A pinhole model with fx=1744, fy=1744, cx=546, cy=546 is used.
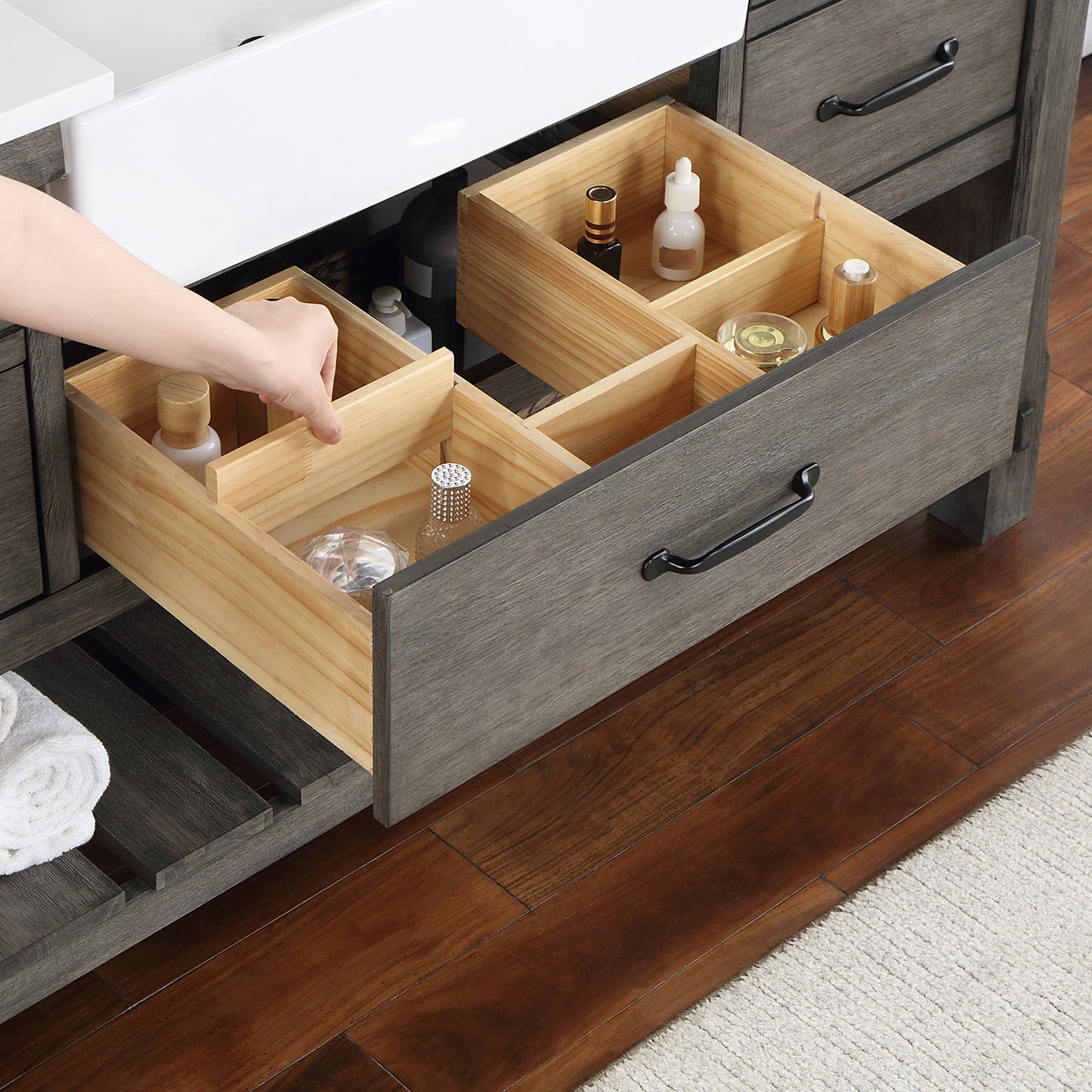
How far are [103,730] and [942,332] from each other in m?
0.79

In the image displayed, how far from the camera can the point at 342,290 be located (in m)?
1.74

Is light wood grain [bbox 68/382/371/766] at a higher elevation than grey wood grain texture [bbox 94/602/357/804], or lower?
higher

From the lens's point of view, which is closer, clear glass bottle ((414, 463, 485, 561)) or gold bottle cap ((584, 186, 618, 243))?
clear glass bottle ((414, 463, 485, 561))

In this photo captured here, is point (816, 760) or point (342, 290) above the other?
point (342, 290)

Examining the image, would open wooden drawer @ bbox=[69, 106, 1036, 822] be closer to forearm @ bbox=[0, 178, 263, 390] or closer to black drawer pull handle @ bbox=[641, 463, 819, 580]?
black drawer pull handle @ bbox=[641, 463, 819, 580]

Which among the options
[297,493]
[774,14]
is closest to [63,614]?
[297,493]

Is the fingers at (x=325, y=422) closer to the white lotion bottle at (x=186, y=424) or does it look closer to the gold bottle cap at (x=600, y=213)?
the white lotion bottle at (x=186, y=424)

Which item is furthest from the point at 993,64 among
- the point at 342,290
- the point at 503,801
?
the point at 503,801

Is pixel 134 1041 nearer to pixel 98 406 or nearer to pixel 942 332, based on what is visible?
pixel 98 406

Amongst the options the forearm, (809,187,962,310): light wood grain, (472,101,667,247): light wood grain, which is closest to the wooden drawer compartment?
the forearm

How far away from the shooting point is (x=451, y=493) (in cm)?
127

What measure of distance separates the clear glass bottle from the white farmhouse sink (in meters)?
0.22

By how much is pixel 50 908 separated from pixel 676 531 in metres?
0.58

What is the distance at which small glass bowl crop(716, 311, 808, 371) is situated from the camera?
4.82 ft
